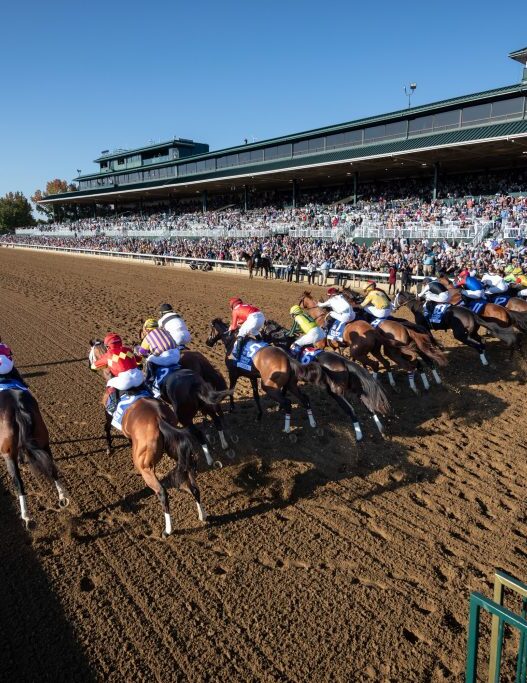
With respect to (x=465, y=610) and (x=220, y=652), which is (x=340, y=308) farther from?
(x=220, y=652)

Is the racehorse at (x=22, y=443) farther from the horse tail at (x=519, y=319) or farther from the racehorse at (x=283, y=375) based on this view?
the horse tail at (x=519, y=319)

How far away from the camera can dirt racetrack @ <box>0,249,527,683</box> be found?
129 inches

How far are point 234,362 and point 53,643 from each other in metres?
4.45

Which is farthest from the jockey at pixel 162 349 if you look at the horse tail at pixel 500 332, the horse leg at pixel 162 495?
the horse tail at pixel 500 332

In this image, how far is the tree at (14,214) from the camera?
245ft

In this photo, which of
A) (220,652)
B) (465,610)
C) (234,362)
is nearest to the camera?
(220,652)

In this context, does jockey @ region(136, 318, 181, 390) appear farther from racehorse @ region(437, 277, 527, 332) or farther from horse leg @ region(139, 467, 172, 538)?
racehorse @ region(437, 277, 527, 332)

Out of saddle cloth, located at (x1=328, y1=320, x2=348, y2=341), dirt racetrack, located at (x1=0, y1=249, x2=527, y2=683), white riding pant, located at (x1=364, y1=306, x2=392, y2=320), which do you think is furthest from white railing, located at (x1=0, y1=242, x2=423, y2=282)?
dirt racetrack, located at (x1=0, y1=249, x2=527, y2=683)

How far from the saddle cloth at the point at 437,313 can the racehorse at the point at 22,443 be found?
7.58 m

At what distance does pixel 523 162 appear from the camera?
25.7 m

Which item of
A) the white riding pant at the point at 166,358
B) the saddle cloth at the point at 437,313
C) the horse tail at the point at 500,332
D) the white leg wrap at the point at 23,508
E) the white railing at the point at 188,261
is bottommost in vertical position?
the white railing at the point at 188,261

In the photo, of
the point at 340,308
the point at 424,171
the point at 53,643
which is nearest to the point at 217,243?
the point at 424,171

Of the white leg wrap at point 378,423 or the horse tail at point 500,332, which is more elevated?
the horse tail at point 500,332

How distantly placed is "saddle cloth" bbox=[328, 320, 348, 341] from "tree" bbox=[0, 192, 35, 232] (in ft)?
257
